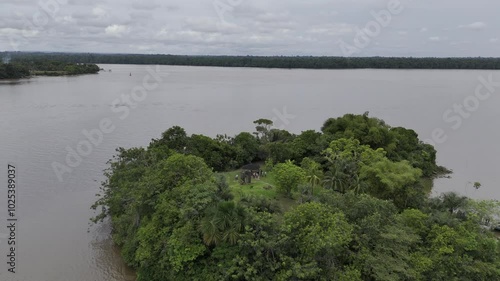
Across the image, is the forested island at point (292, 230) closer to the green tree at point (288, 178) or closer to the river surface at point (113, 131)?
the green tree at point (288, 178)

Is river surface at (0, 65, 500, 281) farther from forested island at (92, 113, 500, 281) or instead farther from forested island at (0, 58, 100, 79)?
forested island at (0, 58, 100, 79)

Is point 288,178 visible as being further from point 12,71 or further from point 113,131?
point 12,71

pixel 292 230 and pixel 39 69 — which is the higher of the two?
pixel 39 69

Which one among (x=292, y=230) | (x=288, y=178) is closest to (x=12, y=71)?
(x=288, y=178)

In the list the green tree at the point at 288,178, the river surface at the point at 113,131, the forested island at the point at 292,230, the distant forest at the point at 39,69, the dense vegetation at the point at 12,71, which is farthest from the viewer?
the distant forest at the point at 39,69

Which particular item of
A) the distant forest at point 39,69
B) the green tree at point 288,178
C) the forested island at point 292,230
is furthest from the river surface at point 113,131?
the green tree at point 288,178

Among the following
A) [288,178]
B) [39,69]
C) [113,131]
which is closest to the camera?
[288,178]

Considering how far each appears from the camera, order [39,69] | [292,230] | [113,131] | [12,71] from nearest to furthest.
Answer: [292,230] → [113,131] → [12,71] → [39,69]

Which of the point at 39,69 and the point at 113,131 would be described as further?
the point at 39,69
